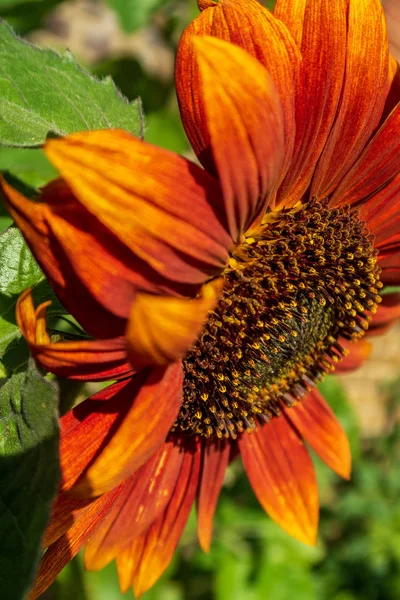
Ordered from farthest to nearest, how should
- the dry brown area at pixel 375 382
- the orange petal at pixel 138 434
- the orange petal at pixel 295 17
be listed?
the dry brown area at pixel 375 382 < the orange petal at pixel 295 17 < the orange petal at pixel 138 434

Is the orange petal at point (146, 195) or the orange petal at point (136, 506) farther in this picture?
the orange petal at point (136, 506)

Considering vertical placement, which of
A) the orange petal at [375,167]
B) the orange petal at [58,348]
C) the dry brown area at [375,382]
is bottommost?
the dry brown area at [375,382]

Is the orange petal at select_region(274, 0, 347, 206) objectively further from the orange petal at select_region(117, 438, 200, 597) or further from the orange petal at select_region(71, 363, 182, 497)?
the orange petal at select_region(117, 438, 200, 597)

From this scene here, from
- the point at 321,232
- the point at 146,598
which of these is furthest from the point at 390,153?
the point at 146,598

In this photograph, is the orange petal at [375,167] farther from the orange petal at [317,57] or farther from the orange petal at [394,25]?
the orange petal at [394,25]

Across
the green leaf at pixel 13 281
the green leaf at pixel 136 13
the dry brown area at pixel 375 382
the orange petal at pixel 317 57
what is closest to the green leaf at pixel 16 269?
the green leaf at pixel 13 281

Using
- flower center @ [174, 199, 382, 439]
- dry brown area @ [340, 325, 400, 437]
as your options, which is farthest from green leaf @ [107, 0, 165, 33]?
dry brown area @ [340, 325, 400, 437]

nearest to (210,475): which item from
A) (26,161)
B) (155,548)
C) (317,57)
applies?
(155,548)
